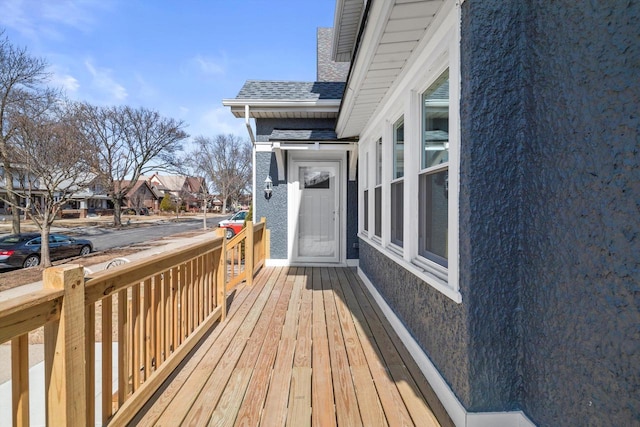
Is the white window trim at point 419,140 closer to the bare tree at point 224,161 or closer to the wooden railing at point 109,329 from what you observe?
the wooden railing at point 109,329

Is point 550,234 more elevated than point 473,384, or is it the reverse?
point 550,234

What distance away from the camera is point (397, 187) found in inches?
133

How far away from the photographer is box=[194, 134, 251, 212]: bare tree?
3309cm

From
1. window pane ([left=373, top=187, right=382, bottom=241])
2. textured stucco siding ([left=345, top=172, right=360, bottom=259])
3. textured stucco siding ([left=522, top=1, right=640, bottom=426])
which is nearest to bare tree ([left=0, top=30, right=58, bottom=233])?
textured stucco siding ([left=345, top=172, right=360, bottom=259])

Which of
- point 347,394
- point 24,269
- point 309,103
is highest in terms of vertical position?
point 309,103

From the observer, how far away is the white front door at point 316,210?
6434mm

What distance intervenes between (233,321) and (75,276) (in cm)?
223

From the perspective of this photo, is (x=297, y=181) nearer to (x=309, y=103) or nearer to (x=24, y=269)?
(x=309, y=103)

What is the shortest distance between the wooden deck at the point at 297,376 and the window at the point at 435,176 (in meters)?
0.92

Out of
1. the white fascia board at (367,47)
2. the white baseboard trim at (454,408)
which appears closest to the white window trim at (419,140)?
the white fascia board at (367,47)

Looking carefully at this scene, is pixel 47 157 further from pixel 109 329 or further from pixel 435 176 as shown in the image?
pixel 435 176

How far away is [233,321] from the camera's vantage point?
3436 millimetres

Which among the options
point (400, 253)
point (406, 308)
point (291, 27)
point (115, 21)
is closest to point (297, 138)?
point (400, 253)

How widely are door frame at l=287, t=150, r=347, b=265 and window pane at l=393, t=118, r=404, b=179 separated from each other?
281 cm
